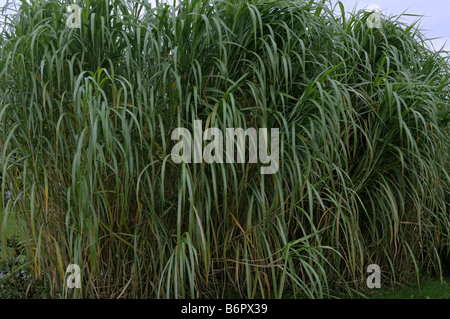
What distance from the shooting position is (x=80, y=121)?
2.05 meters

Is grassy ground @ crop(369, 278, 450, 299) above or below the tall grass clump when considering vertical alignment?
below

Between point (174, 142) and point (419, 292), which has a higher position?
point (174, 142)

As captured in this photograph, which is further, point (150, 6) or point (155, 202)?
point (150, 6)

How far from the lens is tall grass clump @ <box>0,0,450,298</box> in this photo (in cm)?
208

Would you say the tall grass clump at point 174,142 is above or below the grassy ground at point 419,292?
above

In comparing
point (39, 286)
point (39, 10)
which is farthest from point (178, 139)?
point (39, 286)

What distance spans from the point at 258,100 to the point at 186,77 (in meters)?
0.39

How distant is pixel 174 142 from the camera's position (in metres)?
2.20

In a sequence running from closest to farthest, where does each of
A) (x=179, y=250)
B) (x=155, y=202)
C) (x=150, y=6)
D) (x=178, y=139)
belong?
(x=179, y=250) < (x=178, y=139) < (x=155, y=202) < (x=150, y=6)

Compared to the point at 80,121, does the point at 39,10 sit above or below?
above

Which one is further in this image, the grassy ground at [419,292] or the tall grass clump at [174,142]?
the grassy ground at [419,292]

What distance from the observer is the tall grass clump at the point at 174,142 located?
82.0 inches

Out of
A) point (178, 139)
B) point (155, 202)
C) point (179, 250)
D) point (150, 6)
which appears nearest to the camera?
point (179, 250)

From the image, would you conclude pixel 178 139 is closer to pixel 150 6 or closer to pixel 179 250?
pixel 179 250
